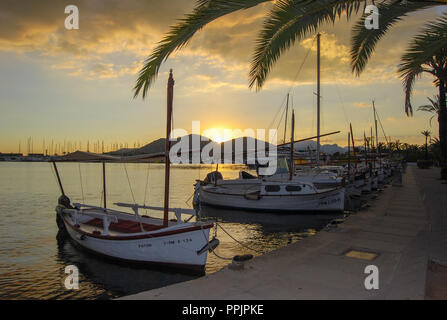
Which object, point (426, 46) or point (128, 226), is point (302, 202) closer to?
point (128, 226)

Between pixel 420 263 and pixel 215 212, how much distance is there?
19759mm

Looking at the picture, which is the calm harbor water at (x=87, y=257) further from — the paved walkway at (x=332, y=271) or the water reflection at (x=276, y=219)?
the paved walkway at (x=332, y=271)

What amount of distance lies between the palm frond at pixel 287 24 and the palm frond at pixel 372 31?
143cm

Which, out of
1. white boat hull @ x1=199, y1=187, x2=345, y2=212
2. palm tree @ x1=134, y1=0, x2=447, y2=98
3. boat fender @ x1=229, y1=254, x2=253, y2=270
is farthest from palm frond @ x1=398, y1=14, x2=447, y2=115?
white boat hull @ x1=199, y1=187, x2=345, y2=212

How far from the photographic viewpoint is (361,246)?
8734 mm

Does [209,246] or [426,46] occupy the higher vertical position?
[426,46]

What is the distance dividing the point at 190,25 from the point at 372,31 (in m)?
5.77

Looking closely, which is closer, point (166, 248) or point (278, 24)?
point (278, 24)

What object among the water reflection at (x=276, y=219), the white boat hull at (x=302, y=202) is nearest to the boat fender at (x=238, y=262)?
the water reflection at (x=276, y=219)

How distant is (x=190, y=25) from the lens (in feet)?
18.5

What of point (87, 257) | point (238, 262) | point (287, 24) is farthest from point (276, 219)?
point (287, 24)

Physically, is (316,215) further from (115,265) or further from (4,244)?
(4,244)
